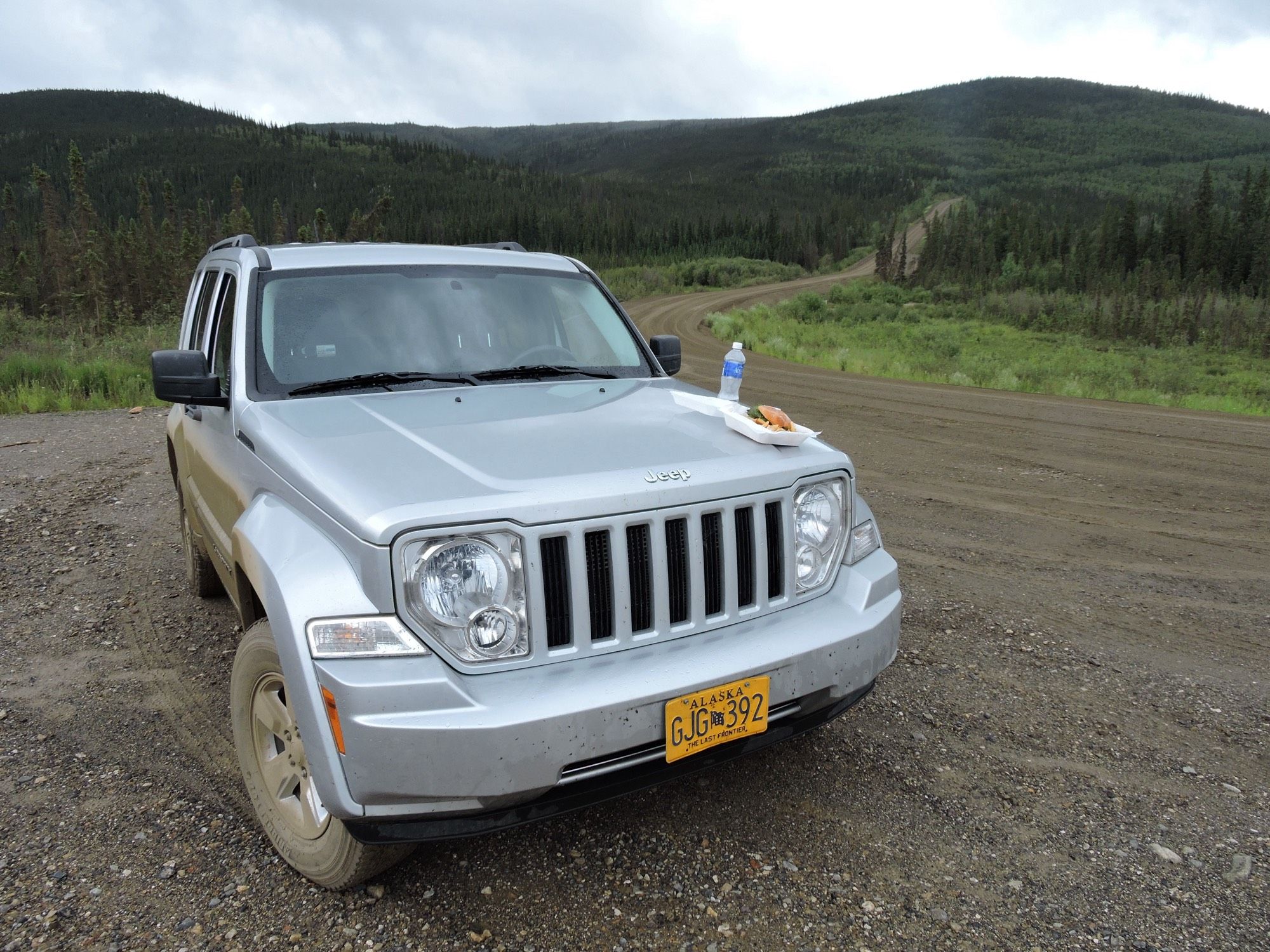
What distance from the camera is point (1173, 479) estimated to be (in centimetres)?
850

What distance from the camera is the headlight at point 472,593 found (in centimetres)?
224

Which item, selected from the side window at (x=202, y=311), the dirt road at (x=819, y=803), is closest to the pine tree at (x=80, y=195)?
the dirt road at (x=819, y=803)

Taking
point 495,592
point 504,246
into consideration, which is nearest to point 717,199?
point 504,246

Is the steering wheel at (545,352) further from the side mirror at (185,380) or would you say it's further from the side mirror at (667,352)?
the side mirror at (185,380)

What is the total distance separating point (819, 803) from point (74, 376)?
14249 mm

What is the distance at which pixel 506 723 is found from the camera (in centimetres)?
214

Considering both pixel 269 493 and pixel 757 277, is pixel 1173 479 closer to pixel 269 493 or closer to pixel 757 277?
pixel 269 493

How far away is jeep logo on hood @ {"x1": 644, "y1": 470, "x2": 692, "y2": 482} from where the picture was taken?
2.47 metres

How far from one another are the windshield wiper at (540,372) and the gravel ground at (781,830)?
5.89 feet

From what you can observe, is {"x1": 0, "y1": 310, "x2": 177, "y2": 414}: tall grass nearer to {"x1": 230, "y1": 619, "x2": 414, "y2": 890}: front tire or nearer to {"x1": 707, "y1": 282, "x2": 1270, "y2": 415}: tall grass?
{"x1": 230, "y1": 619, "x2": 414, "y2": 890}: front tire

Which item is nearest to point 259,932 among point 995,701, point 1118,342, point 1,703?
point 1,703

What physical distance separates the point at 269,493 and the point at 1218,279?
54.4m

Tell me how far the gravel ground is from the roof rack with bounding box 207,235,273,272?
77.6 inches

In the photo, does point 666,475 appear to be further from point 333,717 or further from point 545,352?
point 545,352
